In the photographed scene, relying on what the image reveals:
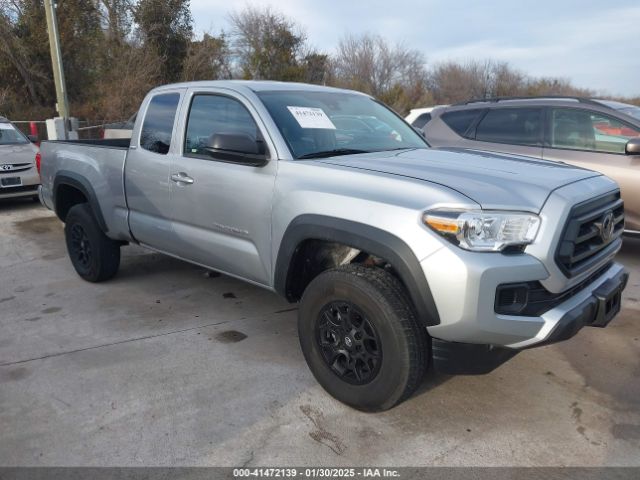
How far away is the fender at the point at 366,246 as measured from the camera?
2584 millimetres

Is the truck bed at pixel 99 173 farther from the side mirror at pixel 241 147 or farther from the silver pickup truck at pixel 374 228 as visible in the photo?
the side mirror at pixel 241 147

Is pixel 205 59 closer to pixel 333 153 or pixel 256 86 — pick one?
pixel 256 86

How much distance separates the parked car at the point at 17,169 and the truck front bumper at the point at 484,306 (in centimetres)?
865

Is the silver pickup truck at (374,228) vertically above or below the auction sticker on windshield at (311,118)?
below

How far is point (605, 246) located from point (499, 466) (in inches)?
54.0

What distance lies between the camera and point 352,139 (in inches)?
148

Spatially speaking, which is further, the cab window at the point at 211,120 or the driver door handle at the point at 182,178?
the driver door handle at the point at 182,178

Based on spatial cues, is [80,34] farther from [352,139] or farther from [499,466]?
[499,466]

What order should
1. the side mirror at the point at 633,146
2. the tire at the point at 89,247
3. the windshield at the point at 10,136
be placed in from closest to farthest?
1. the tire at the point at 89,247
2. the side mirror at the point at 633,146
3. the windshield at the point at 10,136

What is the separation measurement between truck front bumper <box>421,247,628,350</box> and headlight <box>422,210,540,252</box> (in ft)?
0.22

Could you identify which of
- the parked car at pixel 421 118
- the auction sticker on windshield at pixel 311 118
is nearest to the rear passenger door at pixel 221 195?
the auction sticker on windshield at pixel 311 118

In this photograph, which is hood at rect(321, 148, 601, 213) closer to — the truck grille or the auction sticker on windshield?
the truck grille

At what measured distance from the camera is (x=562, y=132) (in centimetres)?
627

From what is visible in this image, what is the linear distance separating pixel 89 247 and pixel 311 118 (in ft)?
9.28
